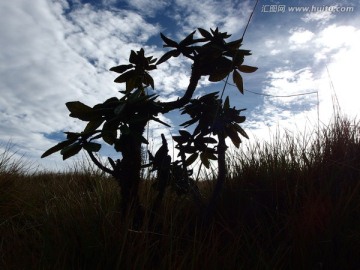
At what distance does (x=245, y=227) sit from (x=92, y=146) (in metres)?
1.01

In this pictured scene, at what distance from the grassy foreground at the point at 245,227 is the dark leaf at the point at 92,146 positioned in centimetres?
37

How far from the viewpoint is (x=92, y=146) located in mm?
1612

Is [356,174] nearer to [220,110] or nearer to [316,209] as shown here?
[316,209]

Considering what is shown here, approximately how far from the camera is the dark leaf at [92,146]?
159 cm

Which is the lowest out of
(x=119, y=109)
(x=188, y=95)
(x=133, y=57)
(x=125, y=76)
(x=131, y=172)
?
(x=131, y=172)

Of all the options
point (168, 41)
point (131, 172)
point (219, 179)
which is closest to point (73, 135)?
point (131, 172)

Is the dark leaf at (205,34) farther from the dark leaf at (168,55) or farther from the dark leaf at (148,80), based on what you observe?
the dark leaf at (148,80)

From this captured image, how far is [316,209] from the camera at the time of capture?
189 centimetres

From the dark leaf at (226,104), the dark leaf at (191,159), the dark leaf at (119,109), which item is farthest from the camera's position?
the dark leaf at (191,159)

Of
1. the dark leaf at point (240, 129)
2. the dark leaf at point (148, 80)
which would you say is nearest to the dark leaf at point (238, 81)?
the dark leaf at point (240, 129)

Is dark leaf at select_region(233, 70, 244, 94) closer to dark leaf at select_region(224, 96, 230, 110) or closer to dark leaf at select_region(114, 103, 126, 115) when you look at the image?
dark leaf at select_region(224, 96, 230, 110)

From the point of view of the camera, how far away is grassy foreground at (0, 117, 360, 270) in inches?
63.6

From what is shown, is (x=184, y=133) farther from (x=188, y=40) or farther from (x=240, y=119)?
(x=188, y=40)

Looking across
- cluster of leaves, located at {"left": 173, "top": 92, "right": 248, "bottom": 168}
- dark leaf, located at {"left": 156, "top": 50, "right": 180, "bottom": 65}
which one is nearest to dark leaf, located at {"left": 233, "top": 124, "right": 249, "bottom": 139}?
cluster of leaves, located at {"left": 173, "top": 92, "right": 248, "bottom": 168}
